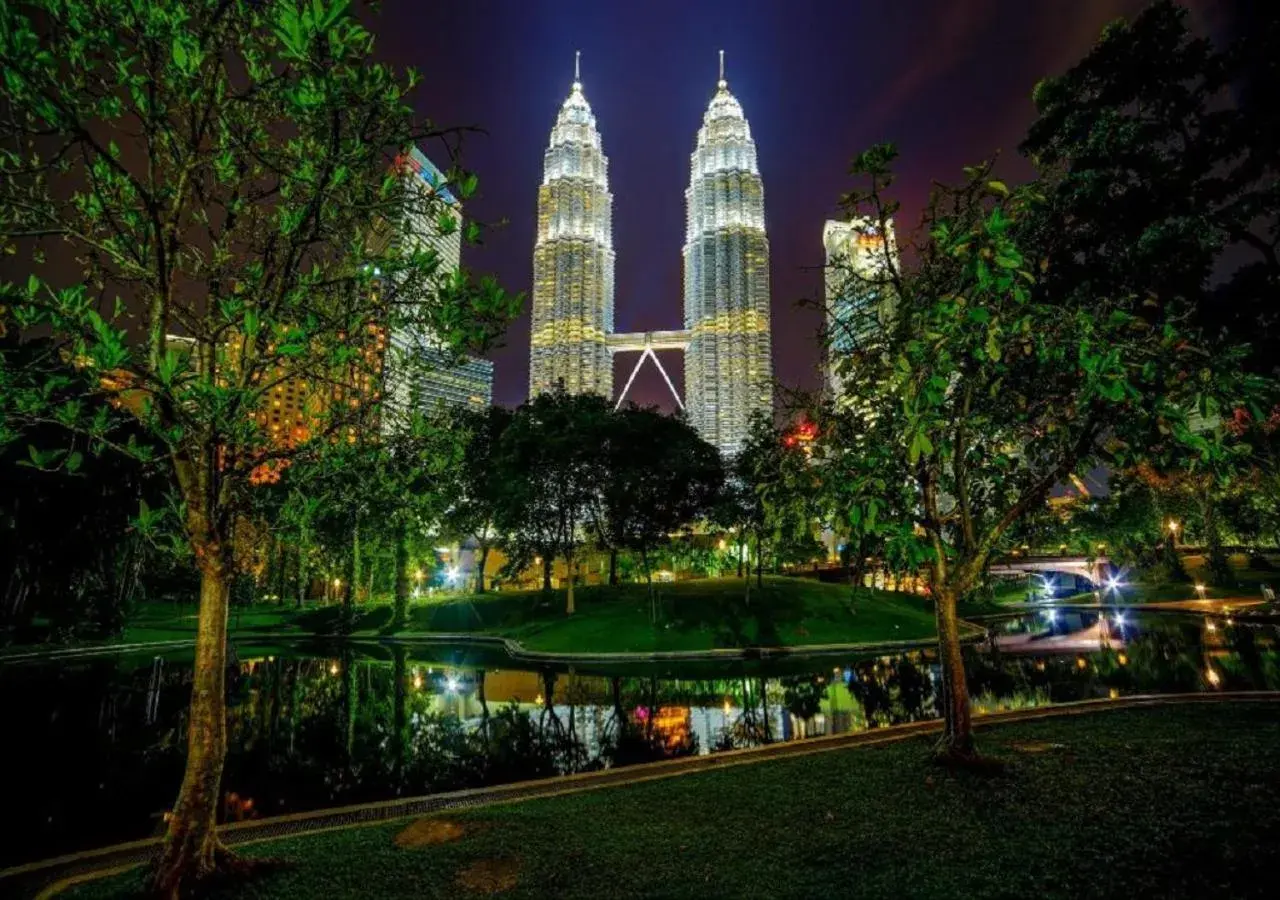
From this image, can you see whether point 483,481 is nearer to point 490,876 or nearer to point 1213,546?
point 490,876

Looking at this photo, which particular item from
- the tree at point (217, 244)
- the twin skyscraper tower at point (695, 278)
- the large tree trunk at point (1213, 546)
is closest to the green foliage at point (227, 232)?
the tree at point (217, 244)

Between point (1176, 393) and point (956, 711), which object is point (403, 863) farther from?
point (1176, 393)

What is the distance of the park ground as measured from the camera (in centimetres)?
3862

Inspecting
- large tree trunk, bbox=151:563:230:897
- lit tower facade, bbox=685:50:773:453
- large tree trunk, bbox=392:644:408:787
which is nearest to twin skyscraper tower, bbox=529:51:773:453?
lit tower facade, bbox=685:50:773:453

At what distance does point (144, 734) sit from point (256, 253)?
19605 mm

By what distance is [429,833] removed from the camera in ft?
28.9

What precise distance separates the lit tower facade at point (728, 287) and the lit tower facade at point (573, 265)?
25.0 m

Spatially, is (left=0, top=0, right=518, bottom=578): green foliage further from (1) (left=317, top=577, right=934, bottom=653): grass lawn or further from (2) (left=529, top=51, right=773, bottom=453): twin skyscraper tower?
(2) (left=529, top=51, right=773, bottom=453): twin skyscraper tower

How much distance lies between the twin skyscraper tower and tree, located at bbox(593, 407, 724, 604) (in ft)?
362

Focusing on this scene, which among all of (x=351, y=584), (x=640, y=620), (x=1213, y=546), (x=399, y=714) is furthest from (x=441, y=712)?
(x=1213, y=546)

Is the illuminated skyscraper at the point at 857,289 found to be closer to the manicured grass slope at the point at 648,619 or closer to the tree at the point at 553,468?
the manicured grass slope at the point at 648,619

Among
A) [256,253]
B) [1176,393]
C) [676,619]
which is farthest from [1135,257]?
[676,619]

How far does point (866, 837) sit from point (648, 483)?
40370 mm

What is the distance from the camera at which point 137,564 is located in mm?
26656
